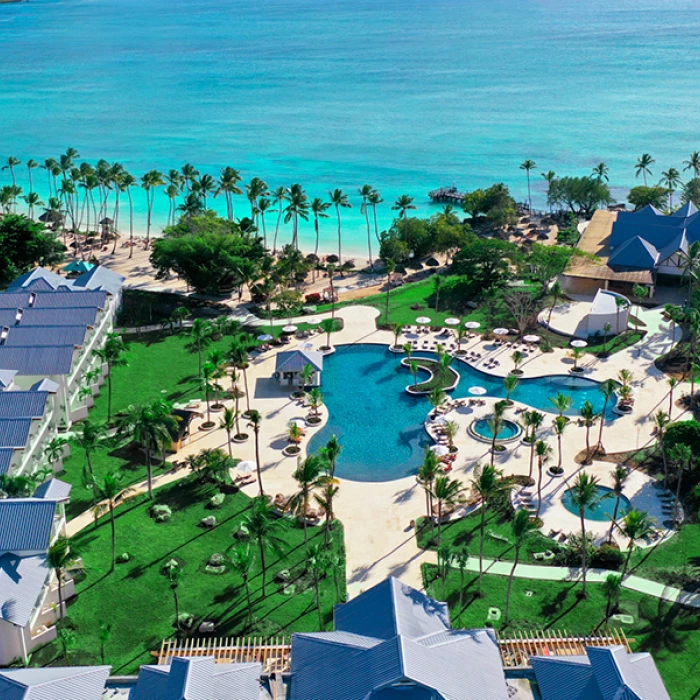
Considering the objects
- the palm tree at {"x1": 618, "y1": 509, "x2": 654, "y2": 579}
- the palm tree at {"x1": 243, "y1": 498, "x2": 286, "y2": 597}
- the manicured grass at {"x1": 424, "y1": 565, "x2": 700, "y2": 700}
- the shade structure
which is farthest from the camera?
the shade structure

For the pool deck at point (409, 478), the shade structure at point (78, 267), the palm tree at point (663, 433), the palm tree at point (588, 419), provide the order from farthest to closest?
the shade structure at point (78, 267) → the palm tree at point (588, 419) → the palm tree at point (663, 433) → the pool deck at point (409, 478)

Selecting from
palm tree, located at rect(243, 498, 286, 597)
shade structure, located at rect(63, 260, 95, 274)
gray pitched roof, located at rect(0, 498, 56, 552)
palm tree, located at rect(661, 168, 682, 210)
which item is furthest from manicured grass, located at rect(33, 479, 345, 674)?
palm tree, located at rect(661, 168, 682, 210)

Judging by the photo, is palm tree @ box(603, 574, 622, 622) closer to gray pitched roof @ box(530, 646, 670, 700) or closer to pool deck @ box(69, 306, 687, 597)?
pool deck @ box(69, 306, 687, 597)

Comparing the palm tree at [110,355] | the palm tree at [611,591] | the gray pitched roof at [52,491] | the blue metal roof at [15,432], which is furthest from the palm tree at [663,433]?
the blue metal roof at [15,432]

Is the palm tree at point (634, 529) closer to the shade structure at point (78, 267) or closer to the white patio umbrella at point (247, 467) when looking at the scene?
the white patio umbrella at point (247, 467)

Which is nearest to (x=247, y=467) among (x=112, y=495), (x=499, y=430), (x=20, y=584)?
(x=112, y=495)

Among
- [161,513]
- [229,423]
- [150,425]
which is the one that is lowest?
[161,513]

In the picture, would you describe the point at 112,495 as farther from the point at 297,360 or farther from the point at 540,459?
the point at 540,459
